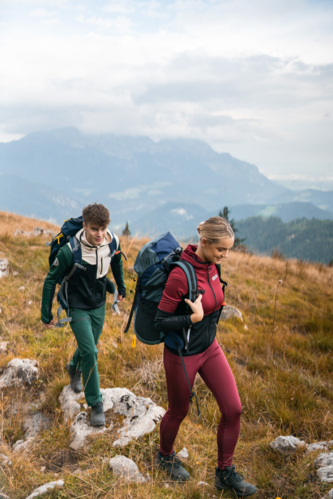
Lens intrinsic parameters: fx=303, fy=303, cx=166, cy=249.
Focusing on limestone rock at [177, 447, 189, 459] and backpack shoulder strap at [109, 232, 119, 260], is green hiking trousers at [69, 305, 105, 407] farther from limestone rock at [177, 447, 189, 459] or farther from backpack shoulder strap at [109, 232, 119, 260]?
limestone rock at [177, 447, 189, 459]

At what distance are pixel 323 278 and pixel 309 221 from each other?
204442 millimetres

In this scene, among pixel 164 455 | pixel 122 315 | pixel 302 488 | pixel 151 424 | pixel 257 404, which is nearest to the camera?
pixel 302 488

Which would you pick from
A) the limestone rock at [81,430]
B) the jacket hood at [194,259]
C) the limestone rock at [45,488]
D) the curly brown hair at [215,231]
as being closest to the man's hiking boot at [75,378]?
the limestone rock at [81,430]

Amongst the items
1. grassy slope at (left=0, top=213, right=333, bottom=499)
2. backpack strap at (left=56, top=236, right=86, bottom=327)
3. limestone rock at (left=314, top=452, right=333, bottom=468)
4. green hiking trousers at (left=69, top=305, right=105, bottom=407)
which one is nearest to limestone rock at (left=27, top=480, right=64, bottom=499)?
grassy slope at (left=0, top=213, right=333, bottom=499)

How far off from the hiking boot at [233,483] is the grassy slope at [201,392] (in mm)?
89

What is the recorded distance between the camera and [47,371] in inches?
162

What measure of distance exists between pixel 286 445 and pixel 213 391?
1169mm

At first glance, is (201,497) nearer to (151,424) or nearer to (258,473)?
(258,473)

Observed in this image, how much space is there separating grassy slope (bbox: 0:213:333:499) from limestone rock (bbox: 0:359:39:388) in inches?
5.4

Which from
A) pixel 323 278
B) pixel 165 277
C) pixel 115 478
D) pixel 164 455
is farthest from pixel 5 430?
pixel 323 278

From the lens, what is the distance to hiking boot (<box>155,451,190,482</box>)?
2583mm

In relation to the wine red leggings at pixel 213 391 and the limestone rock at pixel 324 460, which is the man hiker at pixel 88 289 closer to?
the wine red leggings at pixel 213 391

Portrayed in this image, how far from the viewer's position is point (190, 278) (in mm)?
2332

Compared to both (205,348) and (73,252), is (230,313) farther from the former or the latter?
(73,252)
